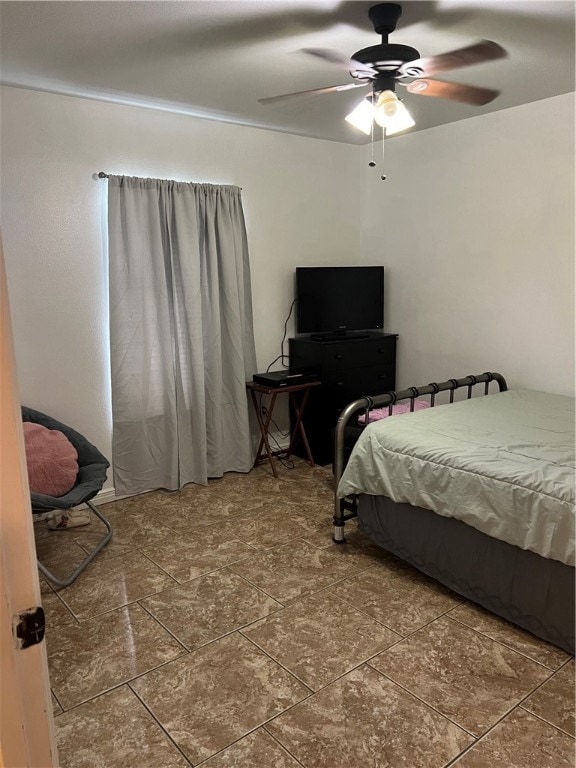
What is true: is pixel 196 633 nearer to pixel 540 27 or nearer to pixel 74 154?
pixel 74 154

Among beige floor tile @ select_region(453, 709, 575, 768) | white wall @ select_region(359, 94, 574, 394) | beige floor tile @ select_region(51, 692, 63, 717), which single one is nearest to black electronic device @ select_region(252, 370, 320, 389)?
white wall @ select_region(359, 94, 574, 394)

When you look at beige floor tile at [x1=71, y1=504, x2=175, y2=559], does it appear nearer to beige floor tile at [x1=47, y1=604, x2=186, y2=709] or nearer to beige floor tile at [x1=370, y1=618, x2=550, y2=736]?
beige floor tile at [x1=47, y1=604, x2=186, y2=709]

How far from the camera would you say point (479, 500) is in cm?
240

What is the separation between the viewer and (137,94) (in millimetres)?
3375

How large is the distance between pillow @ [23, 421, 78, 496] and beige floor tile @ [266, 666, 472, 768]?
66.0 inches

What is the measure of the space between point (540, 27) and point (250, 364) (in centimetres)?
271

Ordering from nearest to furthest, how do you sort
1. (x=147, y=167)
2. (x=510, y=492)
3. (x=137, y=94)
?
(x=510, y=492) → (x=137, y=94) → (x=147, y=167)

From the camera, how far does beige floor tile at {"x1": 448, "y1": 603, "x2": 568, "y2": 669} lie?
7.26 feet

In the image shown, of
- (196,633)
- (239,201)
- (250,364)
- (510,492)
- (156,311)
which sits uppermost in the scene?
(239,201)

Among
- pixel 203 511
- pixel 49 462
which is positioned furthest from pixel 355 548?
pixel 49 462

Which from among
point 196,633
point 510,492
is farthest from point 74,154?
Result: point 510,492

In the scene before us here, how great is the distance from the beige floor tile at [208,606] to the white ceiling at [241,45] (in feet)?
8.23

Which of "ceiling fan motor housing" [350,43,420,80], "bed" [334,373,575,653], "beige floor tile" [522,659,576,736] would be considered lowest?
"beige floor tile" [522,659,576,736]

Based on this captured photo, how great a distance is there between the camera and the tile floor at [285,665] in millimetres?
1824
